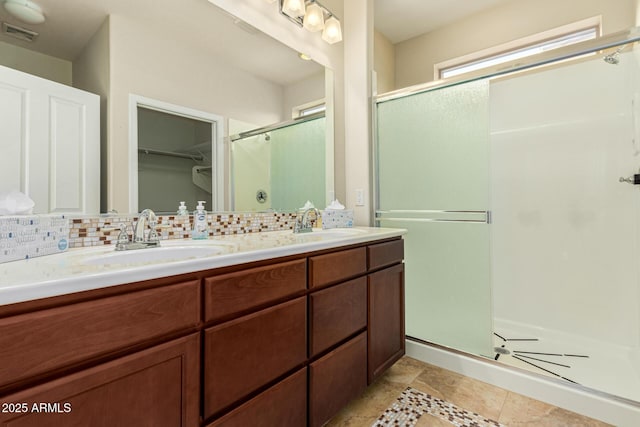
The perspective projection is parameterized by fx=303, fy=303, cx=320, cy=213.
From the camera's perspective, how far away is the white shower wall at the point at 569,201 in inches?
75.7

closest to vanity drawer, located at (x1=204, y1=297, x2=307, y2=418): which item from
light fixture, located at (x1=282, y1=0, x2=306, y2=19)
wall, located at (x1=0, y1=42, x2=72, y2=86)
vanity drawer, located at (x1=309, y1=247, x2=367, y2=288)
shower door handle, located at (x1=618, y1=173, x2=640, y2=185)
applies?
vanity drawer, located at (x1=309, y1=247, x2=367, y2=288)

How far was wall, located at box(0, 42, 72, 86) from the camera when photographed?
950mm

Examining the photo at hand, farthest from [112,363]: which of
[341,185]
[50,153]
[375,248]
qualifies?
[341,185]

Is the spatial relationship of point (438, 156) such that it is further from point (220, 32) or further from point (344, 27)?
point (220, 32)

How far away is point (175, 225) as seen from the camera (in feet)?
4.34

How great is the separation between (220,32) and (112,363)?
1.51m

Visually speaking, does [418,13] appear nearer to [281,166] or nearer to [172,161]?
[281,166]

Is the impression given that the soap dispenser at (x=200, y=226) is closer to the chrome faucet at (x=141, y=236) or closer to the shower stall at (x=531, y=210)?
the chrome faucet at (x=141, y=236)

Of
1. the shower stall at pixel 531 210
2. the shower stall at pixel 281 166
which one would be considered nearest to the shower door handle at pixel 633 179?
the shower stall at pixel 531 210

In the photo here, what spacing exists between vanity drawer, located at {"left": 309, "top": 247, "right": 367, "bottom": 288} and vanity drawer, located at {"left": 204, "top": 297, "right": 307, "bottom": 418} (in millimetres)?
106

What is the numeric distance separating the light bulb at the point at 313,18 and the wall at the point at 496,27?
4.09ft

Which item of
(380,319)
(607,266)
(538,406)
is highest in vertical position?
(607,266)

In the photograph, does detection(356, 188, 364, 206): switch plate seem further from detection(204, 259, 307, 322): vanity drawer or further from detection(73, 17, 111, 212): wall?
detection(73, 17, 111, 212): wall

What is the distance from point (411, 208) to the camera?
204cm
